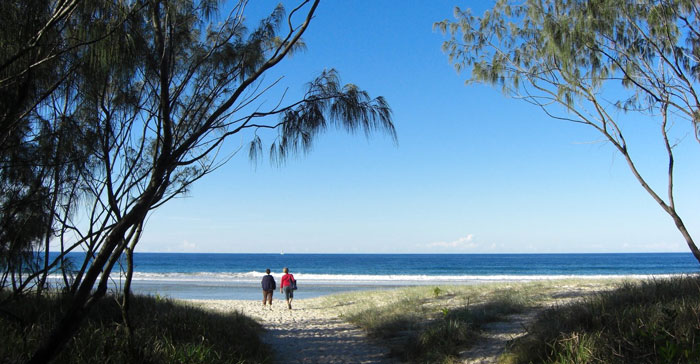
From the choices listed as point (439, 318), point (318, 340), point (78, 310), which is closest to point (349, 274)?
point (439, 318)

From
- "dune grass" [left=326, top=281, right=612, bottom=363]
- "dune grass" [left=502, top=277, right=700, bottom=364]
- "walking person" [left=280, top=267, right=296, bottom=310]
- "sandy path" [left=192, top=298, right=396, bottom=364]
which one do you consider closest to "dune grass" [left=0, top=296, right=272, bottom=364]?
"sandy path" [left=192, top=298, right=396, bottom=364]

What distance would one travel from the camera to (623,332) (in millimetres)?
5875

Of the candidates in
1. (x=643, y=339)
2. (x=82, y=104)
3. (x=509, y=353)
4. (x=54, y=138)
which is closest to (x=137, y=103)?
(x=82, y=104)

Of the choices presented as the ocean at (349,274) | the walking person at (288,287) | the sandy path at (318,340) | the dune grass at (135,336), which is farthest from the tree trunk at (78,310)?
the walking person at (288,287)

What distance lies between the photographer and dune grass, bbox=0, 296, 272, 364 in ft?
17.3

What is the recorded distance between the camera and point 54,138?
575cm

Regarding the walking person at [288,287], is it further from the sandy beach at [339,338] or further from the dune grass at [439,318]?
the sandy beach at [339,338]

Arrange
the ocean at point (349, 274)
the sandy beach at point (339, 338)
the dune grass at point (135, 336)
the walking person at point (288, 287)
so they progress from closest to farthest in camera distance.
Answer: the dune grass at point (135, 336), the sandy beach at point (339, 338), the walking person at point (288, 287), the ocean at point (349, 274)

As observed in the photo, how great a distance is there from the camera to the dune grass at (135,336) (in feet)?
17.3

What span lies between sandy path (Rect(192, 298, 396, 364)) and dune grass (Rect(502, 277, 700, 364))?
2.38m

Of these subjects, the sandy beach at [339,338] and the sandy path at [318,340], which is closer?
the sandy beach at [339,338]

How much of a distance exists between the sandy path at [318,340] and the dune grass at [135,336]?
71 cm

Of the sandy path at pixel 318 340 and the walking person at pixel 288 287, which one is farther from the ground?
the walking person at pixel 288 287

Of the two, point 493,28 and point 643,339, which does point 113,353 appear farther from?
point 493,28
